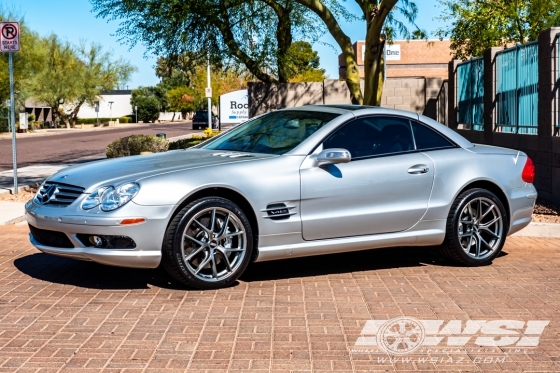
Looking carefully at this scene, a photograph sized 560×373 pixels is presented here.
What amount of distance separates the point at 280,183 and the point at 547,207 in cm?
636

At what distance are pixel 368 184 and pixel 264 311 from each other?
1.83m

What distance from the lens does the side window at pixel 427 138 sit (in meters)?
8.24

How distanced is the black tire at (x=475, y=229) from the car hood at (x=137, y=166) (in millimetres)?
2001

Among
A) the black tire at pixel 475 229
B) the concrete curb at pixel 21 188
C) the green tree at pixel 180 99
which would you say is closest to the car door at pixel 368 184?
the black tire at pixel 475 229

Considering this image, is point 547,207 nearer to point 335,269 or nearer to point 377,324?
point 335,269

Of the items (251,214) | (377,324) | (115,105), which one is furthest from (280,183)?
(115,105)

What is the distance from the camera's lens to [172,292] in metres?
7.05

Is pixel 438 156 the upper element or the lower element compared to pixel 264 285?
upper

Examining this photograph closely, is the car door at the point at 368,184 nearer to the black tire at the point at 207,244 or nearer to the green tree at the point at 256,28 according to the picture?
the black tire at the point at 207,244

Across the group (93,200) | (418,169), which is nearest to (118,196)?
(93,200)

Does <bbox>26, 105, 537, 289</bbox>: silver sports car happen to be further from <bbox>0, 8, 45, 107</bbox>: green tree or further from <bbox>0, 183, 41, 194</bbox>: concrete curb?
<bbox>0, 8, 45, 107</bbox>: green tree

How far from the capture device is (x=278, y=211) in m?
7.28

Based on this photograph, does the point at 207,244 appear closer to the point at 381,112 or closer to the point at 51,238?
the point at 51,238

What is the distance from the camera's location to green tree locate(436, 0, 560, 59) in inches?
1027
